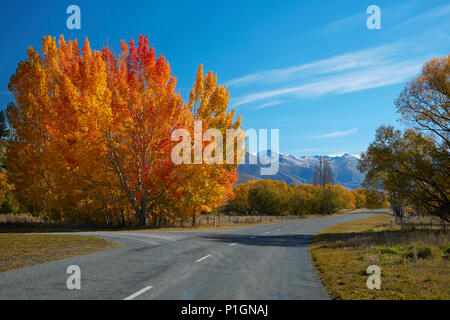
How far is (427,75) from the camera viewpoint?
93.9ft

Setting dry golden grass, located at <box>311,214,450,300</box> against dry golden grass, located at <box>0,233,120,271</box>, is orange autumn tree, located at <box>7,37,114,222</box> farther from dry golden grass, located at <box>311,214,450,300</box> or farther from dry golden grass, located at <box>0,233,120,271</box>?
dry golden grass, located at <box>311,214,450,300</box>

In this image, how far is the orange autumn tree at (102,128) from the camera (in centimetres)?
2417

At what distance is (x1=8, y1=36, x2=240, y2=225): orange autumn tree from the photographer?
24.2 metres

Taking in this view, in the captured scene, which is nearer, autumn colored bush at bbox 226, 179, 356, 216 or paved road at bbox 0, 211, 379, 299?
paved road at bbox 0, 211, 379, 299

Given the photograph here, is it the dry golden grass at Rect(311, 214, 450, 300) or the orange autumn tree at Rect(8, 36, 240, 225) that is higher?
the orange autumn tree at Rect(8, 36, 240, 225)

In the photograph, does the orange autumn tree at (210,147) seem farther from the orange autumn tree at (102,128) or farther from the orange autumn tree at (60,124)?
the orange autumn tree at (60,124)

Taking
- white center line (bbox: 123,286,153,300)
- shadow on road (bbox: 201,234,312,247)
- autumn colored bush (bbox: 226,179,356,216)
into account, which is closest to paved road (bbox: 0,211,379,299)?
white center line (bbox: 123,286,153,300)

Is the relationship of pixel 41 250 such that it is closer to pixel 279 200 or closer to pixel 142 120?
pixel 142 120

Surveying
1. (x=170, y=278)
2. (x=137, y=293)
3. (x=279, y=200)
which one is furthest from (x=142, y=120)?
(x=279, y=200)

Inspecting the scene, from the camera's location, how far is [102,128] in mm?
24562

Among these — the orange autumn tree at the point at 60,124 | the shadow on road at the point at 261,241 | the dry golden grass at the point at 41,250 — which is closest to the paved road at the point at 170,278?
the dry golden grass at the point at 41,250

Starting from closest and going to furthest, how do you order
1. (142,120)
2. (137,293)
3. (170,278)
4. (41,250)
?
(137,293) < (170,278) < (41,250) < (142,120)

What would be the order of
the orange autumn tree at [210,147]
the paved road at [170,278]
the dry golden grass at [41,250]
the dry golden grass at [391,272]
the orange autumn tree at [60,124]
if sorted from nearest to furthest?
1. the paved road at [170,278]
2. the dry golden grass at [391,272]
3. the dry golden grass at [41,250]
4. the orange autumn tree at [60,124]
5. the orange autumn tree at [210,147]
